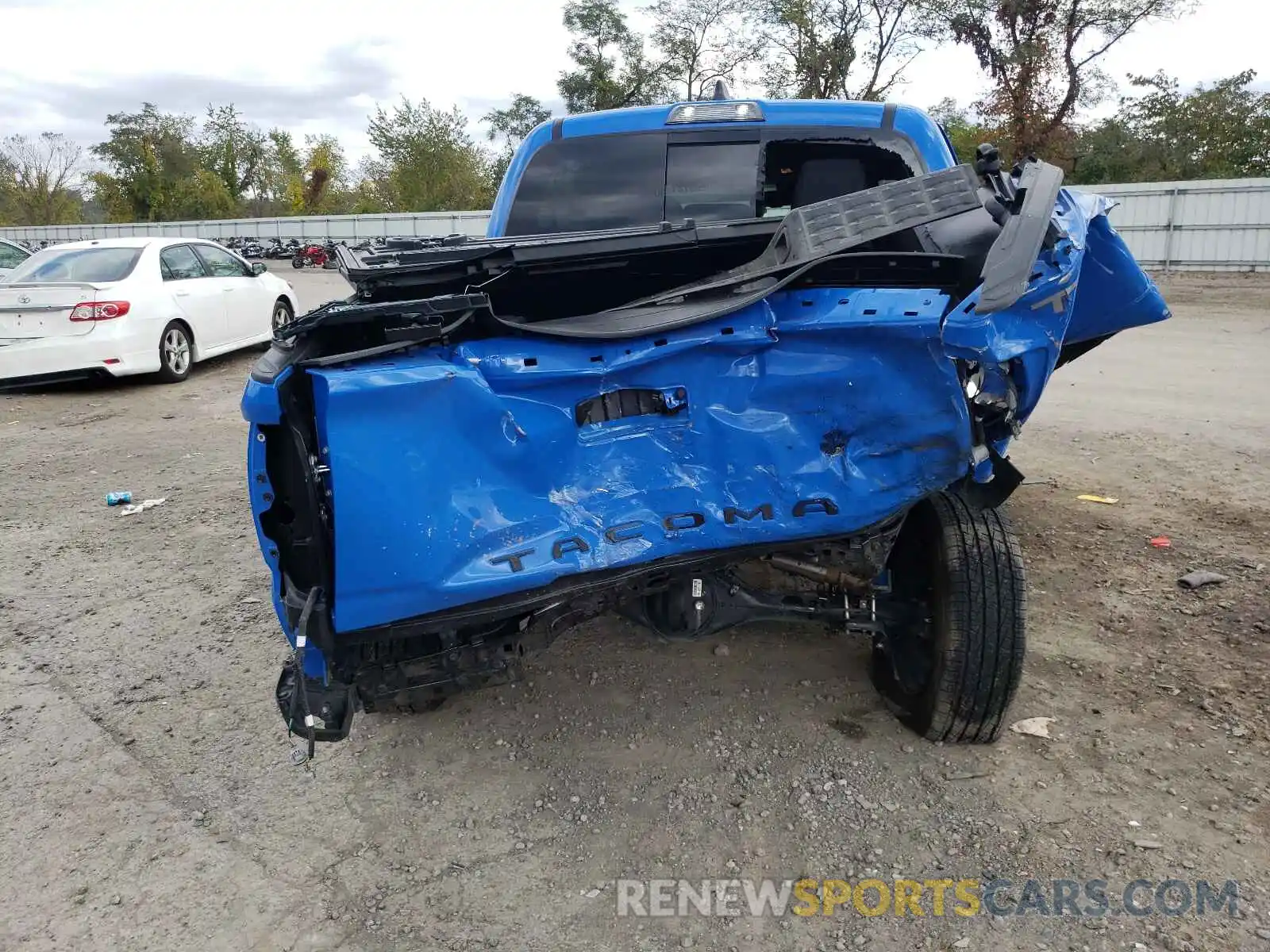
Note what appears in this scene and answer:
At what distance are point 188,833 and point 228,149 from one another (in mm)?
65496

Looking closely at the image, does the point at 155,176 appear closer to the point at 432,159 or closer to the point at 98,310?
the point at 432,159

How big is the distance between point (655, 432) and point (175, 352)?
29.1 ft

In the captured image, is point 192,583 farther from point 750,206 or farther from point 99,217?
point 99,217

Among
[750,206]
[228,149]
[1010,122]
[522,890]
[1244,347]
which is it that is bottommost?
[522,890]

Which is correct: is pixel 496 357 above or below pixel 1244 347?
above

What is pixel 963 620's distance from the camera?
2.78m

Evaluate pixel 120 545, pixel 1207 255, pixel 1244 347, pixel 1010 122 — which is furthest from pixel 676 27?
pixel 120 545

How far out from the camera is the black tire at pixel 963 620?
2775 mm

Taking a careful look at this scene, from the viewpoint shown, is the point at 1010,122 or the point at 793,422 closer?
the point at 793,422

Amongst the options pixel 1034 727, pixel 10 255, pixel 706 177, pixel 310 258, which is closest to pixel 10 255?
pixel 10 255

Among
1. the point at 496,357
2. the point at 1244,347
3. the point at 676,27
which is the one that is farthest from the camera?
the point at 676,27

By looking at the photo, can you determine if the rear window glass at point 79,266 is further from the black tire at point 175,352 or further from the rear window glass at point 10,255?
the rear window glass at point 10,255

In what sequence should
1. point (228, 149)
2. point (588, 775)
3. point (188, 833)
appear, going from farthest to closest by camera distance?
point (228, 149) < point (588, 775) < point (188, 833)

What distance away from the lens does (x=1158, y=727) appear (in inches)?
120
